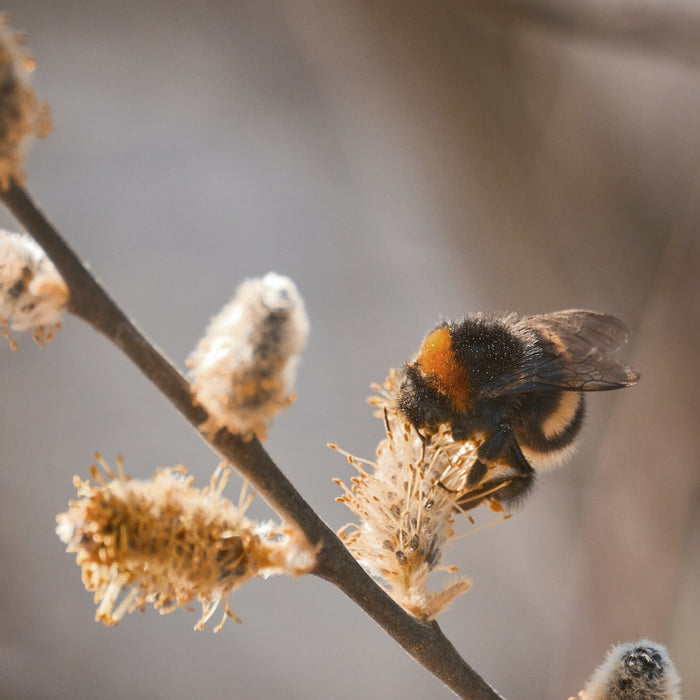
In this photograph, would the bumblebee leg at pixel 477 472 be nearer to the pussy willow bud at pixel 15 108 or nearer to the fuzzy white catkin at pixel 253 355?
the fuzzy white catkin at pixel 253 355

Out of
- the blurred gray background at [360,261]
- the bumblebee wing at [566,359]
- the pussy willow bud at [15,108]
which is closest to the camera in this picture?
the pussy willow bud at [15,108]

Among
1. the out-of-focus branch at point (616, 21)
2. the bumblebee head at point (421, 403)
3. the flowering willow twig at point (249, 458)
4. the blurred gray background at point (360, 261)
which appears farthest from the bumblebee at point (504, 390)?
the out-of-focus branch at point (616, 21)

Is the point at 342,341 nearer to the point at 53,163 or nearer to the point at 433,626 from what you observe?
the point at 53,163

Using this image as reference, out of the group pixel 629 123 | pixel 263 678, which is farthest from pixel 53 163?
pixel 629 123

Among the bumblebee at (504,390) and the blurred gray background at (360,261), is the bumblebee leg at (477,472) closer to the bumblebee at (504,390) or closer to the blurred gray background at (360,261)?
the bumblebee at (504,390)

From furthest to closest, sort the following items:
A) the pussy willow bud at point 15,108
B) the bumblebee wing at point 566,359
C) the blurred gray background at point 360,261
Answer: the blurred gray background at point 360,261 < the bumblebee wing at point 566,359 < the pussy willow bud at point 15,108

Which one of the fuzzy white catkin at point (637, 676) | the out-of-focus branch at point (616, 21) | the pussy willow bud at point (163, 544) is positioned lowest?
the fuzzy white catkin at point (637, 676)

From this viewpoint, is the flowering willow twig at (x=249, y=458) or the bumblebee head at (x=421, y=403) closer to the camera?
the flowering willow twig at (x=249, y=458)

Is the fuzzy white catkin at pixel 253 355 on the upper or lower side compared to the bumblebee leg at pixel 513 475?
upper
